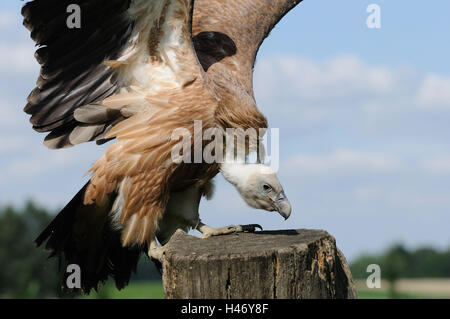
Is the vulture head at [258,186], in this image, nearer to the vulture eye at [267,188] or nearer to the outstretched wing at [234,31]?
the vulture eye at [267,188]

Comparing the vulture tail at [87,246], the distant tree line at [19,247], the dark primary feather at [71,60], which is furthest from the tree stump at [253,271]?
the distant tree line at [19,247]

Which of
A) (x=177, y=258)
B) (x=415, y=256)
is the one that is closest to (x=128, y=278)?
(x=177, y=258)

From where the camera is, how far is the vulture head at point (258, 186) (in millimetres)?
4645

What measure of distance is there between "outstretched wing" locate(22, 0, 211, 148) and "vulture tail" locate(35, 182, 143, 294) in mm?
554

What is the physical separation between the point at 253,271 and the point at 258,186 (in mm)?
1446

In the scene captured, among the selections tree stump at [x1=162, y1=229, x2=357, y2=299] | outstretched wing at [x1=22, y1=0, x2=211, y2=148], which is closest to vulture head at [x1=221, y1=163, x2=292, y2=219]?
outstretched wing at [x1=22, y1=0, x2=211, y2=148]

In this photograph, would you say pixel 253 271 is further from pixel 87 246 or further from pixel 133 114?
pixel 87 246

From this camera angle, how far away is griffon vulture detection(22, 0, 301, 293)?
473 centimetres

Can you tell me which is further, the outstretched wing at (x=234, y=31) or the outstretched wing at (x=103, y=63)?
the outstretched wing at (x=234, y=31)

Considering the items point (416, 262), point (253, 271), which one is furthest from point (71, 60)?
point (416, 262)

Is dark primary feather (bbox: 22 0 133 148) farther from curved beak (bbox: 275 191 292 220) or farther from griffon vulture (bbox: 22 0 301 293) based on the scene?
curved beak (bbox: 275 191 292 220)

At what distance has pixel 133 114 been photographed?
4.87 metres
